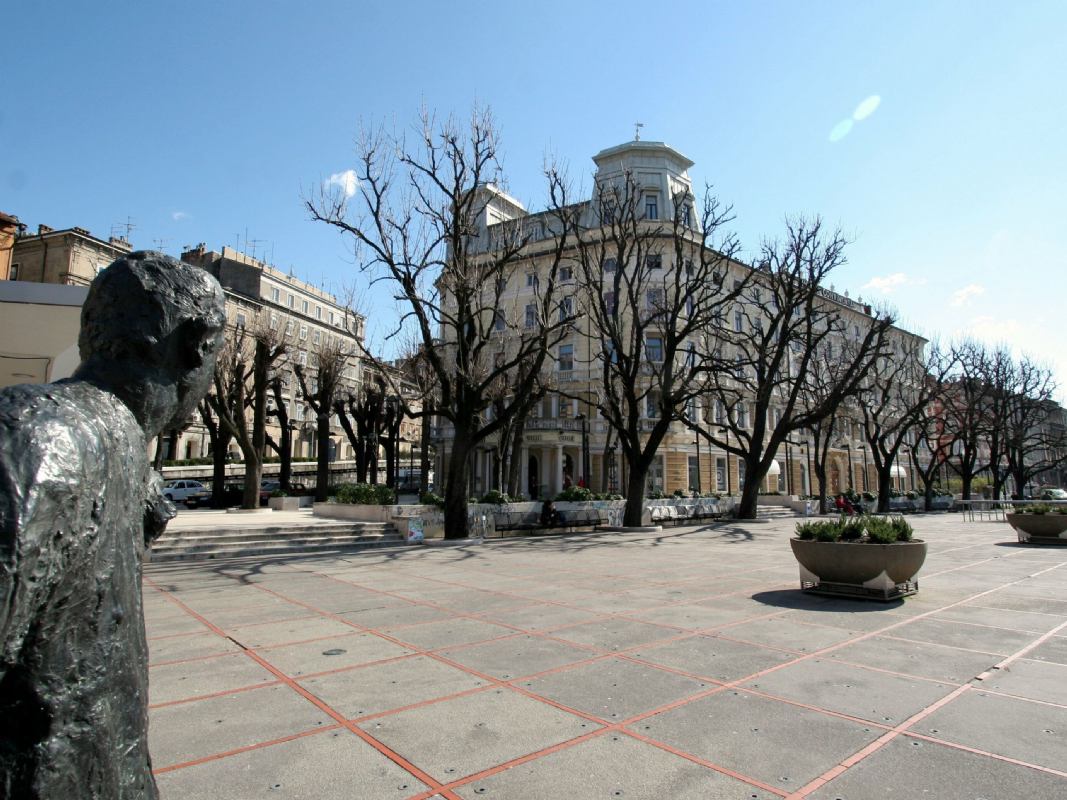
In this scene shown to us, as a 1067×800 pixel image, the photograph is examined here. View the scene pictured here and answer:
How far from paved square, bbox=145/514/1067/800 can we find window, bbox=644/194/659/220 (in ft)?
127

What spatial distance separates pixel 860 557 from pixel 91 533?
8838 millimetres

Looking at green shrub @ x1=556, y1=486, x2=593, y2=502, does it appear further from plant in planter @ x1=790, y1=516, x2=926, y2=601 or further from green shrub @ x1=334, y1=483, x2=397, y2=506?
plant in planter @ x1=790, y1=516, x2=926, y2=601

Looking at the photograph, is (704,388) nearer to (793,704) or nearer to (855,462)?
(793,704)

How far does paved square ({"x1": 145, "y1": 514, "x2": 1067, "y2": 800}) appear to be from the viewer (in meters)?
3.39

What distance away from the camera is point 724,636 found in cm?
631

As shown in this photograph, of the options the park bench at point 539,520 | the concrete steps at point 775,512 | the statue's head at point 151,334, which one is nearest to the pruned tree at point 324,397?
the park bench at point 539,520

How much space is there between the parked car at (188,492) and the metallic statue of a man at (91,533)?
109 ft

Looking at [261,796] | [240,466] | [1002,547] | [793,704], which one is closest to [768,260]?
[1002,547]

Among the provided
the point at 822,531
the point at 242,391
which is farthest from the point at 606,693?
the point at 242,391

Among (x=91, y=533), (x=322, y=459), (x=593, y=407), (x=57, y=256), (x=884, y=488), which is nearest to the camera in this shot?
(x=91, y=533)

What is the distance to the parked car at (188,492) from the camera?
30969mm

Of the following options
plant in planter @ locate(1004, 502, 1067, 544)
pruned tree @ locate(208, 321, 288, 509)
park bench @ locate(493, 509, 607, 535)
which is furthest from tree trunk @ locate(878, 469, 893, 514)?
pruned tree @ locate(208, 321, 288, 509)

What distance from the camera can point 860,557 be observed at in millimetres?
8180

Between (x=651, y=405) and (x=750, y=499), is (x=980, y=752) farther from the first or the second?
(x=651, y=405)
